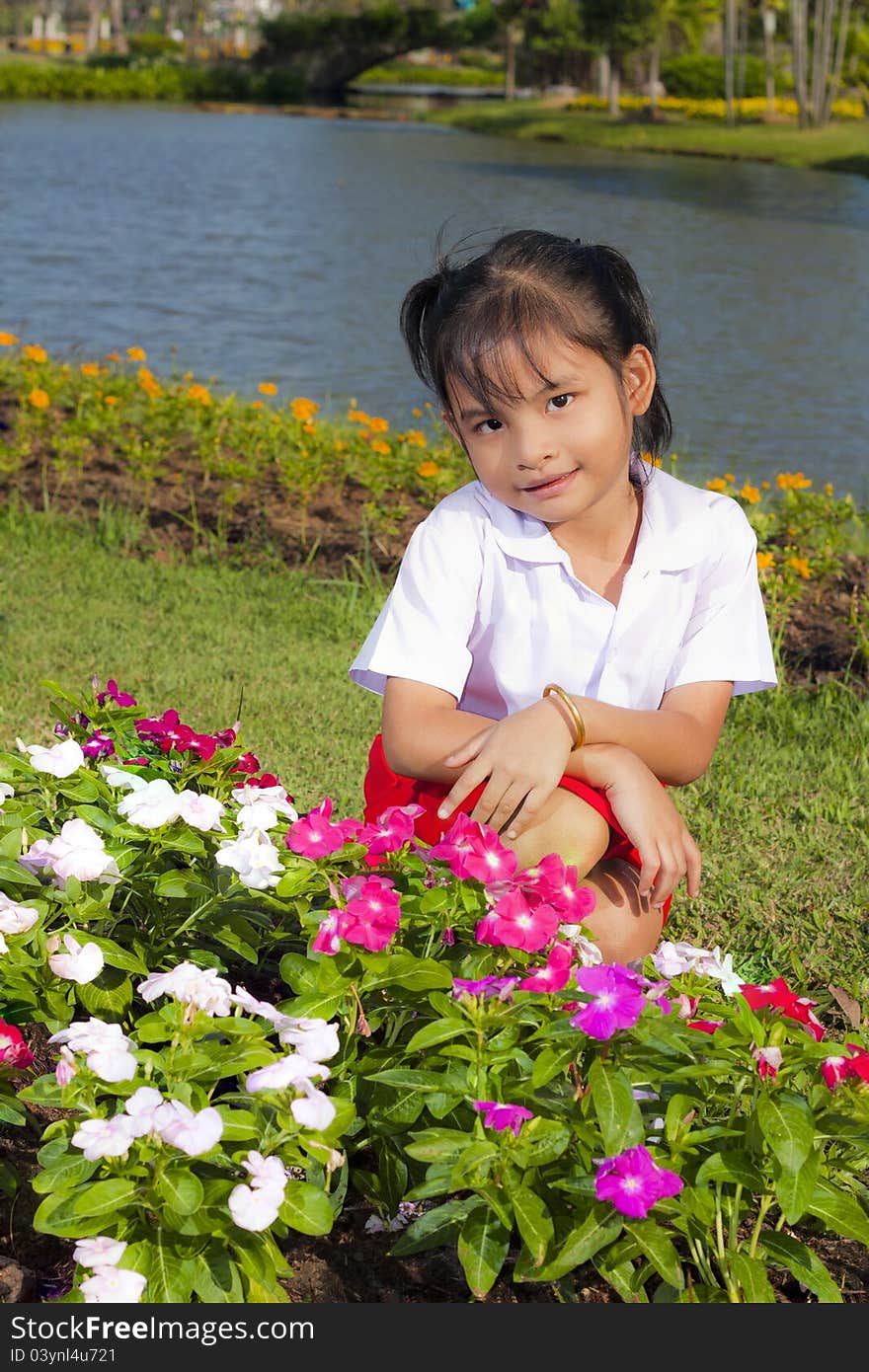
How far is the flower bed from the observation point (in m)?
1.31

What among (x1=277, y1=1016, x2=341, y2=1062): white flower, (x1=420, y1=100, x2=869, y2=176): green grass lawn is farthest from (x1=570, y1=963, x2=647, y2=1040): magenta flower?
(x1=420, y1=100, x2=869, y2=176): green grass lawn

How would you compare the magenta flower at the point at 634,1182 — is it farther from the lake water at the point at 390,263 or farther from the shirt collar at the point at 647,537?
the lake water at the point at 390,263

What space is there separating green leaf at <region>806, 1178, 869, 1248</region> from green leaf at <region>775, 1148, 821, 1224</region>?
3 cm

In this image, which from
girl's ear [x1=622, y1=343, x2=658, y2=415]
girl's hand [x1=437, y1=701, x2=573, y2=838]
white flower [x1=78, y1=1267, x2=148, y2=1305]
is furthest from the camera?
girl's ear [x1=622, y1=343, x2=658, y2=415]

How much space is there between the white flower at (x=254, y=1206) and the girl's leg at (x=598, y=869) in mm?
666

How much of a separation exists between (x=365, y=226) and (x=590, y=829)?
51.6 feet

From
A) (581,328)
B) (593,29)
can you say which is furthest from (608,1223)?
(593,29)

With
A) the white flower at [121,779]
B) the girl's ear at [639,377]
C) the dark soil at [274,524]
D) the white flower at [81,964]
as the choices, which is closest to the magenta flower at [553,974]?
the white flower at [81,964]

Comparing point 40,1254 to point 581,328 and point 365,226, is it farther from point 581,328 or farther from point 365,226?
point 365,226

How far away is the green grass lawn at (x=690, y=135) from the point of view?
1137 inches

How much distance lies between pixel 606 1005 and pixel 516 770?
501 millimetres

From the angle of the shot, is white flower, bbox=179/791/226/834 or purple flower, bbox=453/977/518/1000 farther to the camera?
white flower, bbox=179/791/226/834

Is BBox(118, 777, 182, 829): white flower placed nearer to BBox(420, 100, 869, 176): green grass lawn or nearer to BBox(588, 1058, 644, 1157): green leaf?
BBox(588, 1058, 644, 1157): green leaf

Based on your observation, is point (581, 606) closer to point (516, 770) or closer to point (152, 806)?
point (516, 770)
